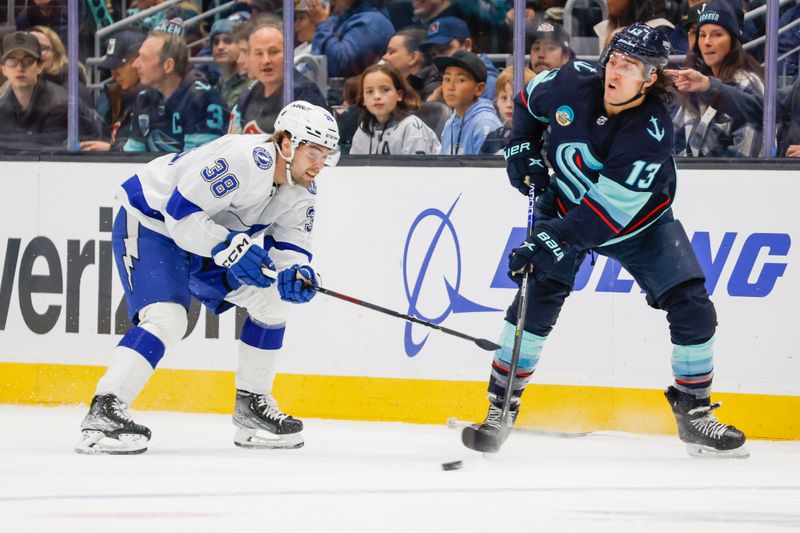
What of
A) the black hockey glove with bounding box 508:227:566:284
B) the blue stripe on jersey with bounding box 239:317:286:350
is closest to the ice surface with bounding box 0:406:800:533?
the blue stripe on jersey with bounding box 239:317:286:350

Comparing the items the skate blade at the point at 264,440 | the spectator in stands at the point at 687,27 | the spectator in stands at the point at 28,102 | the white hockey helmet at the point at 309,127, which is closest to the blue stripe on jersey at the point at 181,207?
the white hockey helmet at the point at 309,127

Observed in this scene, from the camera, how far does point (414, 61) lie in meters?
5.46

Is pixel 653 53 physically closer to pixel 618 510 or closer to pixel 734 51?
pixel 734 51

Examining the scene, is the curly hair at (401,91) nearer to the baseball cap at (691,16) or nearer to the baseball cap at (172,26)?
the baseball cap at (172,26)

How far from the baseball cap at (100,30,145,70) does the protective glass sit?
2273 mm

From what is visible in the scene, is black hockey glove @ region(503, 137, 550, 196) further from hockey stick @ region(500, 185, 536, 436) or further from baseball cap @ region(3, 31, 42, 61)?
baseball cap @ region(3, 31, 42, 61)

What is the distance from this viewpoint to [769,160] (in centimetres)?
505

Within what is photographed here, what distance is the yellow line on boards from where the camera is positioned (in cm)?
509

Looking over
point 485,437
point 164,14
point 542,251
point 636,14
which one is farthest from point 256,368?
point 636,14

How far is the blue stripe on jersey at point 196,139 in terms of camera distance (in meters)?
5.73

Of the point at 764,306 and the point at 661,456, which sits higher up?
the point at 764,306

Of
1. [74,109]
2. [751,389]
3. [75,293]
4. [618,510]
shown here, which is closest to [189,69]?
[74,109]

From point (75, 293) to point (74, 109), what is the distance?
754mm

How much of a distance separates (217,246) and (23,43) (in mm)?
2078
